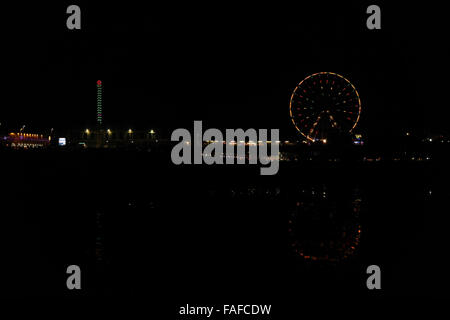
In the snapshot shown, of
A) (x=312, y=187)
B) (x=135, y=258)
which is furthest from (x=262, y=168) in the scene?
(x=135, y=258)

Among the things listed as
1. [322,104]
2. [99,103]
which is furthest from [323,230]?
[99,103]

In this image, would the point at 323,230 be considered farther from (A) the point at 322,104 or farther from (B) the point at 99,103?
(B) the point at 99,103

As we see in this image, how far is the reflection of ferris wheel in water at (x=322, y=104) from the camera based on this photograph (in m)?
41.5

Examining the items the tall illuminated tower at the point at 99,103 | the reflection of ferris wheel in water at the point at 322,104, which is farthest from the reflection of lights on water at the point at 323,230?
the tall illuminated tower at the point at 99,103

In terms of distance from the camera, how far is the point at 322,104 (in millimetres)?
42062

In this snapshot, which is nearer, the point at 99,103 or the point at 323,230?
the point at 323,230

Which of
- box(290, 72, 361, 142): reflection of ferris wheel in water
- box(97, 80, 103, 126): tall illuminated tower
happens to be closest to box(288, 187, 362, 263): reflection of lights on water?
box(290, 72, 361, 142): reflection of ferris wheel in water

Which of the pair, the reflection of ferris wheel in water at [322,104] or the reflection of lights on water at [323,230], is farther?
the reflection of ferris wheel in water at [322,104]

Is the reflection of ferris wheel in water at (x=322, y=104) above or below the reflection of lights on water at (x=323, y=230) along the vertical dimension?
above

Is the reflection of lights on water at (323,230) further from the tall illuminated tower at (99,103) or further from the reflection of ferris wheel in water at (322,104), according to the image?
the tall illuminated tower at (99,103)

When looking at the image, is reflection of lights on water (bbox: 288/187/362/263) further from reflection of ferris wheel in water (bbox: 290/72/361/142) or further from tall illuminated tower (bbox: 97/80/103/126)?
tall illuminated tower (bbox: 97/80/103/126)

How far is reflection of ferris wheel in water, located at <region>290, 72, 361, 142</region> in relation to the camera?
136 ft

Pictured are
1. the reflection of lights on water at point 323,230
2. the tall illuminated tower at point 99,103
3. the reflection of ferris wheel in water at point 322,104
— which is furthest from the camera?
the tall illuminated tower at point 99,103

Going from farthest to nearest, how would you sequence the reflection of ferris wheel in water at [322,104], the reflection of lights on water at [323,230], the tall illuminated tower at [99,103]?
the tall illuminated tower at [99,103], the reflection of ferris wheel in water at [322,104], the reflection of lights on water at [323,230]
